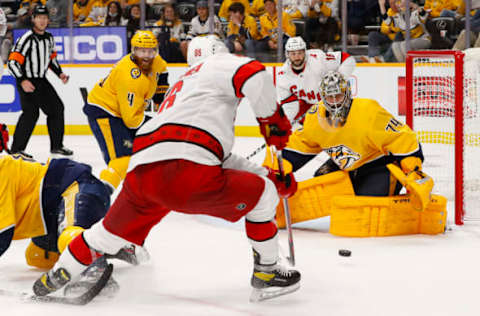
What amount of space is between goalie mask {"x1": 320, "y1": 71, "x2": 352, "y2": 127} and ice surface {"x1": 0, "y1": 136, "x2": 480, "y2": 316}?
0.61 metres

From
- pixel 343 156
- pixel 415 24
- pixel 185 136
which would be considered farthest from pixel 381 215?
pixel 415 24

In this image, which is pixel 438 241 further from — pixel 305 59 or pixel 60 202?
pixel 305 59

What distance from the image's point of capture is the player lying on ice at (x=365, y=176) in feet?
12.2

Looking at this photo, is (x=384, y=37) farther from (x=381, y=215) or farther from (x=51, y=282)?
(x=51, y=282)

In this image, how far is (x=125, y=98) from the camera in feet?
14.5

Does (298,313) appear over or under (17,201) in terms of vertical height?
under

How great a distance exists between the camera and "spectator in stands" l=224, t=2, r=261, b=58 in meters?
8.26

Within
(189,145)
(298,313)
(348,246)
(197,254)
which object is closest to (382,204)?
(348,246)

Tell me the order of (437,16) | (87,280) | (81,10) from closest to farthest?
(87,280) < (437,16) < (81,10)

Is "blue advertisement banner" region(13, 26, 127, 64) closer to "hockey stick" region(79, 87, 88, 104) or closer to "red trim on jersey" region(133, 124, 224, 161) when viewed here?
"hockey stick" region(79, 87, 88, 104)

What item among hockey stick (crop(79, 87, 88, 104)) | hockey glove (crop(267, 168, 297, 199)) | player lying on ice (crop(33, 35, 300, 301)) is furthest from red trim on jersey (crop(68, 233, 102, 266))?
hockey stick (crop(79, 87, 88, 104))

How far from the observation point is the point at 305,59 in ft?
18.6

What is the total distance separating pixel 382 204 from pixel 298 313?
3.99 feet

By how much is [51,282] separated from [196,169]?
685 mm
